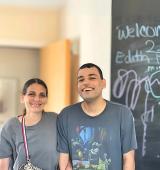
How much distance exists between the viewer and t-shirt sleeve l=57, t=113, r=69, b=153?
1861mm

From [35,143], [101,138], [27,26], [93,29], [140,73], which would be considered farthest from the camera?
[27,26]

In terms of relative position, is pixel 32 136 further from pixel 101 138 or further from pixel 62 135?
pixel 101 138

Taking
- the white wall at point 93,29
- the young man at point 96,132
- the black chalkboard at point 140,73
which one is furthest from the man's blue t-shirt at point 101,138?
the white wall at point 93,29

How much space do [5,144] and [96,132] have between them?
551 mm

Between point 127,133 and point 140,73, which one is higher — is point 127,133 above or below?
below

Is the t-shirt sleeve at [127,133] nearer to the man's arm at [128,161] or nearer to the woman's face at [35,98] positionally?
the man's arm at [128,161]

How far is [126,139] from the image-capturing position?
180cm

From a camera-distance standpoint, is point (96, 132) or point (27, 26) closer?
point (96, 132)

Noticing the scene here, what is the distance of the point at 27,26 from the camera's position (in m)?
4.34

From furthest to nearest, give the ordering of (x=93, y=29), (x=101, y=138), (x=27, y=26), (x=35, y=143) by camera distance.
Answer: (x=27, y=26)
(x=93, y=29)
(x=35, y=143)
(x=101, y=138)

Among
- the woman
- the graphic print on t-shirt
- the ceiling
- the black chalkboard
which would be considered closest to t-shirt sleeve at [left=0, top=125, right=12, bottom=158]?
the woman

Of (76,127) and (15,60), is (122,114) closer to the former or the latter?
(76,127)

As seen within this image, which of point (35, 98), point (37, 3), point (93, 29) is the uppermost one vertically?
point (37, 3)

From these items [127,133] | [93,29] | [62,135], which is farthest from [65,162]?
[93,29]
